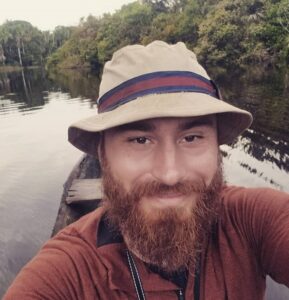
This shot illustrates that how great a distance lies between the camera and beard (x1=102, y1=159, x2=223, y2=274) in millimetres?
1765

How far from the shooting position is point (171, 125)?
180 cm

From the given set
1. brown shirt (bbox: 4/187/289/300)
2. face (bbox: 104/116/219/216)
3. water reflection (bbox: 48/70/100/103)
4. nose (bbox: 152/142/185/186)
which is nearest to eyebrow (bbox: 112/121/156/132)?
face (bbox: 104/116/219/216)

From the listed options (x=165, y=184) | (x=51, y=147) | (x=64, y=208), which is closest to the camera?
(x=165, y=184)

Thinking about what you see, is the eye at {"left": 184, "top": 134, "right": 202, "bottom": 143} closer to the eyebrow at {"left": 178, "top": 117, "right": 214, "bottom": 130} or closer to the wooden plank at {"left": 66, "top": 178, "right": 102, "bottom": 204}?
the eyebrow at {"left": 178, "top": 117, "right": 214, "bottom": 130}

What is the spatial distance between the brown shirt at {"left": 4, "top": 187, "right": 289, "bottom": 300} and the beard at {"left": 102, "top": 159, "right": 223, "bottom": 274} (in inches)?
2.8

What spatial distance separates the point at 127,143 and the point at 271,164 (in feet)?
30.0

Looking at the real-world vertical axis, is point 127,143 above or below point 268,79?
above

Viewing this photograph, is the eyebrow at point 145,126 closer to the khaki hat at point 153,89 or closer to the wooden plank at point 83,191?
the khaki hat at point 153,89

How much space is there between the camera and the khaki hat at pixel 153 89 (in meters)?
Answer: 1.68

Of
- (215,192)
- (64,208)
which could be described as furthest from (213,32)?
(215,192)

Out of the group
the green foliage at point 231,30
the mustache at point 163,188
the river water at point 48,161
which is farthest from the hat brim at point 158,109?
the green foliage at point 231,30

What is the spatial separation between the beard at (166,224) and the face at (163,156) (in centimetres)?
2

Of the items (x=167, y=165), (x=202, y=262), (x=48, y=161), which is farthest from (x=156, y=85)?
(x=48, y=161)

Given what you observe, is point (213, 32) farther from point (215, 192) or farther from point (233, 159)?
point (215, 192)
